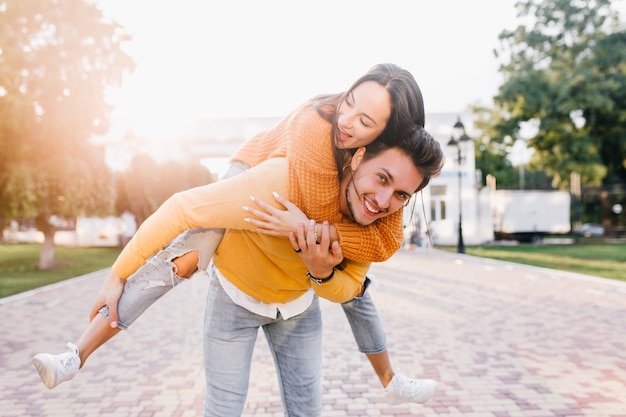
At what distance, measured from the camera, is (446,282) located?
504 inches

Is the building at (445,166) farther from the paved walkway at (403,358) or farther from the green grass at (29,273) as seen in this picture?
the paved walkway at (403,358)

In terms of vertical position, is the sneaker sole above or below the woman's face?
below

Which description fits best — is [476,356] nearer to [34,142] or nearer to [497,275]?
[497,275]

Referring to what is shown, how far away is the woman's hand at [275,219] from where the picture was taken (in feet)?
6.83

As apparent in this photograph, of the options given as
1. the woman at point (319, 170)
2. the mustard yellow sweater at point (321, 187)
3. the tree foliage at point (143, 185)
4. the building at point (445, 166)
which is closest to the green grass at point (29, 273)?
the tree foliage at point (143, 185)

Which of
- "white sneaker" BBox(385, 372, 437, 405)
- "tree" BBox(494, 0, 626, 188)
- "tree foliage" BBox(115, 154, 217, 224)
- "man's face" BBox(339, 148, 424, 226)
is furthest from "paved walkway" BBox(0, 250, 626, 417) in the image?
"tree" BBox(494, 0, 626, 188)

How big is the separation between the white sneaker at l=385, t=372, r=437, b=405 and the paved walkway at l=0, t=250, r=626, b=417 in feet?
1.87

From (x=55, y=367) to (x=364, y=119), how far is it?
5.16 feet

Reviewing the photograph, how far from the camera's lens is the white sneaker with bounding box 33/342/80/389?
2.20m

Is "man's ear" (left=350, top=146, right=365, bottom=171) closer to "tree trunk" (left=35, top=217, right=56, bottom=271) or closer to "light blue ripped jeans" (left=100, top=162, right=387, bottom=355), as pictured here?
"light blue ripped jeans" (left=100, top=162, right=387, bottom=355)

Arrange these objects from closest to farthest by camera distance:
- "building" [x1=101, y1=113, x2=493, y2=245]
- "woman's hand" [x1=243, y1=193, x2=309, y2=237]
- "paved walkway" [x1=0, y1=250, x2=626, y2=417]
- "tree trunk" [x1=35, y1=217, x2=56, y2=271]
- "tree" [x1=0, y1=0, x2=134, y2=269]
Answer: "woman's hand" [x1=243, y1=193, x2=309, y2=237] < "paved walkway" [x1=0, y1=250, x2=626, y2=417] < "tree" [x1=0, y1=0, x2=134, y2=269] < "tree trunk" [x1=35, y1=217, x2=56, y2=271] < "building" [x1=101, y1=113, x2=493, y2=245]

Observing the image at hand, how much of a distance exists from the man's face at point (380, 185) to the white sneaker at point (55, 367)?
4.20ft

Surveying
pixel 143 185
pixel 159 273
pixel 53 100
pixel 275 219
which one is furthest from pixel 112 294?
pixel 143 185

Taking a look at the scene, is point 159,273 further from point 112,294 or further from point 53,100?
point 53,100
